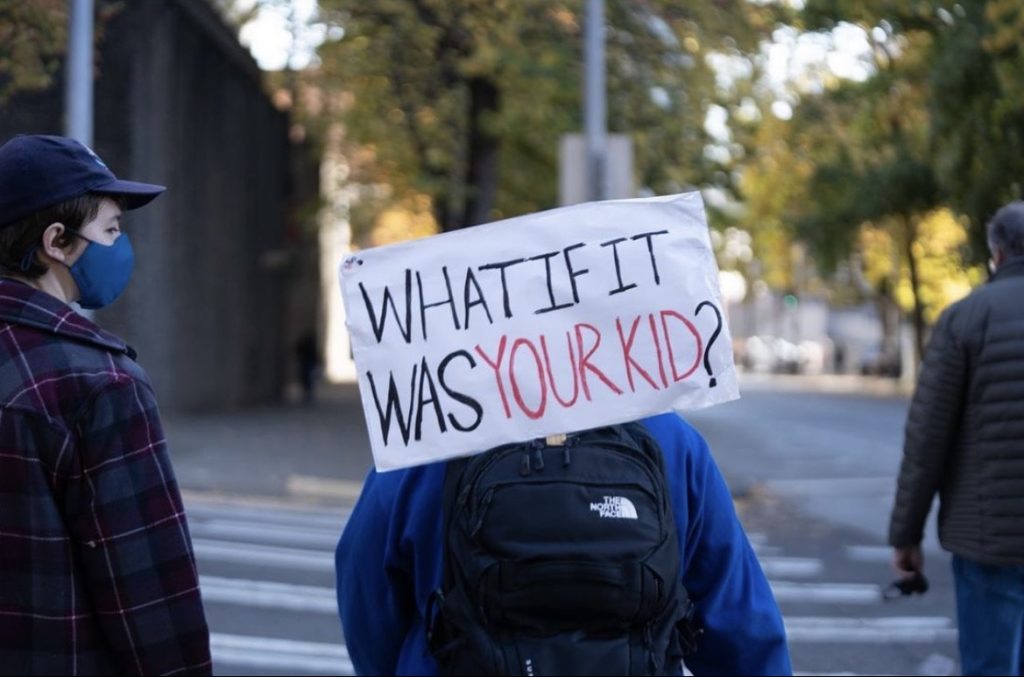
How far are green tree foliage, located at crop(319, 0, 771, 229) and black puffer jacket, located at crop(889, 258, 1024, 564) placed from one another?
554 inches

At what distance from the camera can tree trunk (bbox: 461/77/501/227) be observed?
70.2 feet

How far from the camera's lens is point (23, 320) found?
2.61 metres

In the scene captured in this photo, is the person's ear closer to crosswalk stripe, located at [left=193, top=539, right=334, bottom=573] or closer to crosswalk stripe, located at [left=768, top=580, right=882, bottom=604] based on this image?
crosswalk stripe, located at [left=768, top=580, right=882, bottom=604]

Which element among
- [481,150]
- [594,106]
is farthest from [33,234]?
[481,150]

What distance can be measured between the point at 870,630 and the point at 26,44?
18.8ft

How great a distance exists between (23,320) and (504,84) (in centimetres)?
1802

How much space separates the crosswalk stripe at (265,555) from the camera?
33.9ft

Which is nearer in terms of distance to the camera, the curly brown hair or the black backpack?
the black backpack

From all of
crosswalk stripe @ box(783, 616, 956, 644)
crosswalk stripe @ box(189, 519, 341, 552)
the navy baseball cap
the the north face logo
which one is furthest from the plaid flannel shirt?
crosswalk stripe @ box(189, 519, 341, 552)

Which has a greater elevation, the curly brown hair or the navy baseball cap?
the navy baseball cap

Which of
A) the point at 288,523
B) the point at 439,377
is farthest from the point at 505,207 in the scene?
the point at 439,377

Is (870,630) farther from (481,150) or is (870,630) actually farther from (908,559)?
(481,150)

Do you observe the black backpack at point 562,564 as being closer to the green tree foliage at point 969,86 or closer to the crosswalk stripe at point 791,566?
the crosswalk stripe at point 791,566

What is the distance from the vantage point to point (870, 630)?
8.44m
